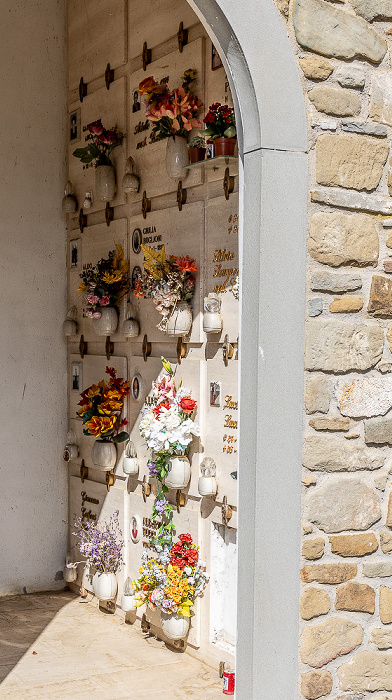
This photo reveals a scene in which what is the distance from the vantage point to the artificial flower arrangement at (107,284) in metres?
4.33

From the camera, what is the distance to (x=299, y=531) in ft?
7.42

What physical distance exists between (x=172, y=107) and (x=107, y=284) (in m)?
1.12

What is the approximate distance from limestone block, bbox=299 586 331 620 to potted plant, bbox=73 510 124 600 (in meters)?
2.24

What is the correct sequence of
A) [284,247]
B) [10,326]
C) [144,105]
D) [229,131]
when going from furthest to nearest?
[10,326]
[144,105]
[229,131]
[284,247]

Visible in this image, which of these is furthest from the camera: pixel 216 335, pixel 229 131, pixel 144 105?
pixel 144 105

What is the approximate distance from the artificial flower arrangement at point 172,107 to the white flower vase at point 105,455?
5.48 ft

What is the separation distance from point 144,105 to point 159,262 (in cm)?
88

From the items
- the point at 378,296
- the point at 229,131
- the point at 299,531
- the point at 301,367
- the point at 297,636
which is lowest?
the point at 297,636

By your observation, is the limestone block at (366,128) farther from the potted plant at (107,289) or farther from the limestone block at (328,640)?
the potted plant at (107,289)

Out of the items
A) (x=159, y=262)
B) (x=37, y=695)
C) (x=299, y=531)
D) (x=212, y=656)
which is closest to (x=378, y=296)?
(x=299, y=531)

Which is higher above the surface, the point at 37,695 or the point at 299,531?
the point at 299,531

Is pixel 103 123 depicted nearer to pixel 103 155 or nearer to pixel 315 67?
pixel 103 155

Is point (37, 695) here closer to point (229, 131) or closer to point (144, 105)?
point (229, 131)

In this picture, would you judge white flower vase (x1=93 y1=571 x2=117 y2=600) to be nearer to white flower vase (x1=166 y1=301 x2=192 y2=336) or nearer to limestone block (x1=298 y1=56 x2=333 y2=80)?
white flower vase (x1=166 y1=301 x2=192 y2=336)
